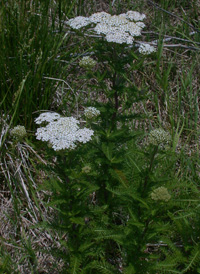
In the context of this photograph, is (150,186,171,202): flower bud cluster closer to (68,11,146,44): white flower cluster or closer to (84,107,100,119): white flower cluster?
(84,107,100,119): white flower cluster

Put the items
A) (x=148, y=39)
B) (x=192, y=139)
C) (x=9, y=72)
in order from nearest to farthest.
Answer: (x=9, y=72) → (x=192, y=139) → (x=148, y=39)

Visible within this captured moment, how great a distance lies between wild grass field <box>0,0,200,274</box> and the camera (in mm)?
2100

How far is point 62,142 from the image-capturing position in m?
1.90

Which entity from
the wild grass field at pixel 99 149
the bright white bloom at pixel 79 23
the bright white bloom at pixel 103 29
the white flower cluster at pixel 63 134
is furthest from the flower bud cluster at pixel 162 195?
the bright white bloom at pixel 79 23

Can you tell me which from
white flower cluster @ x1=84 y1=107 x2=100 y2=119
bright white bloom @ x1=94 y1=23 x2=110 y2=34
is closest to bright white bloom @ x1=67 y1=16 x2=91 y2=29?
bright white bloom @ x1=94 y1=23 x2=110 y2=34

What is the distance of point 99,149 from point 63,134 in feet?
1.75

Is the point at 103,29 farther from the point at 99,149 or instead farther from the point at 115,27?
the point at 99,149

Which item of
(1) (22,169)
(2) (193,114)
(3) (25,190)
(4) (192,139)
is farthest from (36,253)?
(2) (193,114)

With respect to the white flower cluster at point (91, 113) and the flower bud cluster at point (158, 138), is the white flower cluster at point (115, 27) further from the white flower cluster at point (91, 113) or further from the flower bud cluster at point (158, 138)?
the flower bud cluster at point (158, 138)

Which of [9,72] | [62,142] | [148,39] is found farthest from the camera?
[148,39]

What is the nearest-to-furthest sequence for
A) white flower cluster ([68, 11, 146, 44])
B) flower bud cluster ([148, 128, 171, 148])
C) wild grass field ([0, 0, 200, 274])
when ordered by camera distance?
flower bud cluster ([148, 128, 171, 148]) → wild grass field ([0, 0, 200, 274]) → white flower cluster ([68, 11, 146, 44])

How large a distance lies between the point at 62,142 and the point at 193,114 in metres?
2.32

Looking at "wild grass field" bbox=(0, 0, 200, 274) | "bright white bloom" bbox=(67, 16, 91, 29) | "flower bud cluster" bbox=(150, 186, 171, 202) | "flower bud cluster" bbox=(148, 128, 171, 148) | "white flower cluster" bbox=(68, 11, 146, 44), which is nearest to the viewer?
"flower bud cluster" bbox=(150, 186, 171, 202)

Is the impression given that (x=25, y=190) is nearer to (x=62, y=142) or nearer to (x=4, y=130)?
(x=4, y=130)
